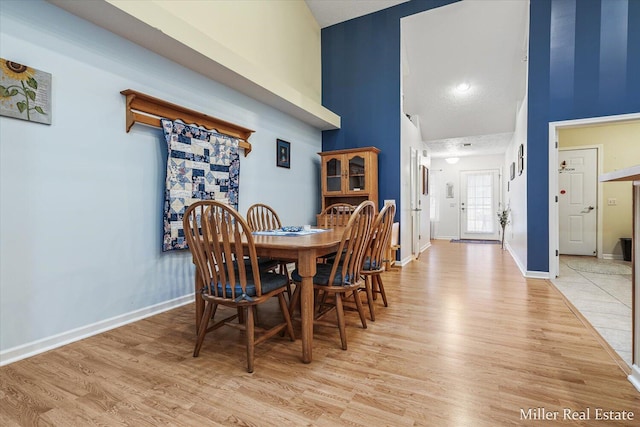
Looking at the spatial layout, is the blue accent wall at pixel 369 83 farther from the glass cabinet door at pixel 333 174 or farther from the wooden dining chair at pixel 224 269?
the wooden dining chair at pixel 224 269

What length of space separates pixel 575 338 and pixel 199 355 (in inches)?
94.6

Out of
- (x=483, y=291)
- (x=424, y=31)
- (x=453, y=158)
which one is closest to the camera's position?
(x=483, y=291)

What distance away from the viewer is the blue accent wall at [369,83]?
4.44 m

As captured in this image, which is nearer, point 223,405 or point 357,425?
point 357,425

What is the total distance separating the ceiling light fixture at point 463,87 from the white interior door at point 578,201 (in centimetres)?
201

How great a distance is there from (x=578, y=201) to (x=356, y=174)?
161 inches

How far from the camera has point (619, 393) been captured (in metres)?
1.40

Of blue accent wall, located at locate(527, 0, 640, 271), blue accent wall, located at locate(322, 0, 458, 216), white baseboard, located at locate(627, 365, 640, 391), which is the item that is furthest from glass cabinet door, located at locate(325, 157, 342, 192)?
white baseboard, located at locate(627, 365, 640, 391)

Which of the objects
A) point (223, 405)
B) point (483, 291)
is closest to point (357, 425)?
point (223, 405)

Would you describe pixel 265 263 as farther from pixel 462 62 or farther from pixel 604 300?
pixel 462 62

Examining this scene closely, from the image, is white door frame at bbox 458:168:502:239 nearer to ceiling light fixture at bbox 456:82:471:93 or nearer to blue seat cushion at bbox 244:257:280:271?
ceiling light fixture at bbox 456:82:471:93

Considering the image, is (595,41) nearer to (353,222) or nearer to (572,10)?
(572,10)

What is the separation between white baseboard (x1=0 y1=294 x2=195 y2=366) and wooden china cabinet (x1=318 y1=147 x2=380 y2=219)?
8.72 ft

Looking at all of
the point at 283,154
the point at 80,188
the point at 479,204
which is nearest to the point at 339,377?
the point at 80,188
